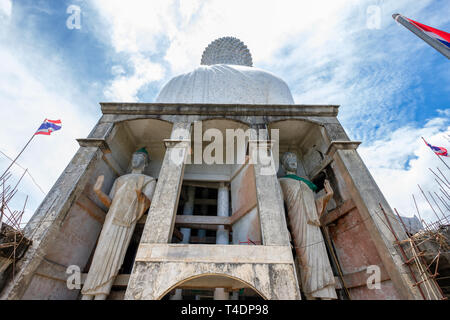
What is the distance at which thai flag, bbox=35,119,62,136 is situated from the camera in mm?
6098

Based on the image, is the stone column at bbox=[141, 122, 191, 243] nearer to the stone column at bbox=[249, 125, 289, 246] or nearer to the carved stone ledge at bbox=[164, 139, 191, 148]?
the carved stone ledge at bbox=[164, 139, 191, 148]

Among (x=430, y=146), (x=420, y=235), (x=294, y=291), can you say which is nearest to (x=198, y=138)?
(x=294, y=291)

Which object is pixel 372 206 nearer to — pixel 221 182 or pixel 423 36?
pixel 423 36

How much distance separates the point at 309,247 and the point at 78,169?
21.4 feet

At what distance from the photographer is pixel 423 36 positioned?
17.6 feet

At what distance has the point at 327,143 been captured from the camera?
7.07m

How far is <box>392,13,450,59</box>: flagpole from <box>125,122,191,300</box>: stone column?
6693 mm

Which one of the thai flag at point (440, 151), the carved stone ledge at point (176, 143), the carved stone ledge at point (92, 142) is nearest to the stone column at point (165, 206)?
the carved stone ledge at point (176, 143)

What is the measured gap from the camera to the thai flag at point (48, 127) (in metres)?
6.10

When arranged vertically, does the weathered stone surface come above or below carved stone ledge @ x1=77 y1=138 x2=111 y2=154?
below

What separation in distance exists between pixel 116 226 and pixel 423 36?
30.4ft

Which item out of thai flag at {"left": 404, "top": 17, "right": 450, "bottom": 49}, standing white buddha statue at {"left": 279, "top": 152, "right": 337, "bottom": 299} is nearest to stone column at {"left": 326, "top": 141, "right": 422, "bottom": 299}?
standing white buddha statue at {"left": 279, "top": 152, "right": 337, "bottom": 299}

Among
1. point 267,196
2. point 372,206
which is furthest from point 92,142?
point 372,206
